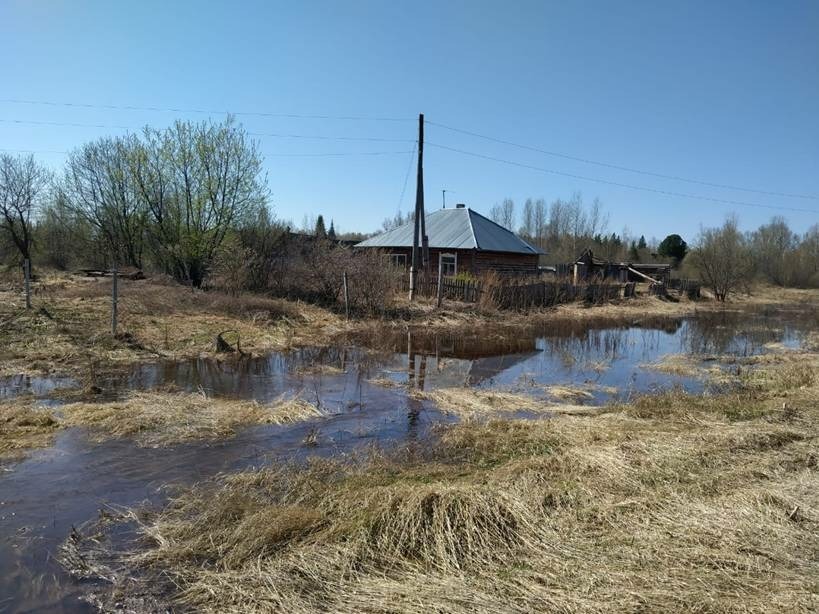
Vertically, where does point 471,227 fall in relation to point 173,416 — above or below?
above

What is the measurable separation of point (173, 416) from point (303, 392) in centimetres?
267

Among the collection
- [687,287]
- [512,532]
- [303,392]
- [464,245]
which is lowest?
[512,532]

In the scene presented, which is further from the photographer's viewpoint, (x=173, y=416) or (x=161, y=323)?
(x=161, y=323)

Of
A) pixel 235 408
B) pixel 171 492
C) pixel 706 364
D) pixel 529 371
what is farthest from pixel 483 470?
pixel 706 364

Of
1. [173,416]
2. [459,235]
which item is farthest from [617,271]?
[173,416]

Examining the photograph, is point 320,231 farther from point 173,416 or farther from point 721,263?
point 173,416

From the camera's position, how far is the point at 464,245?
98.0 ft

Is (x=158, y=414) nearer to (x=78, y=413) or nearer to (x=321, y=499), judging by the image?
(x=78, y=413)

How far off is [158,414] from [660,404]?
779cm

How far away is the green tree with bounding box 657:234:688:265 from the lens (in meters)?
50.8

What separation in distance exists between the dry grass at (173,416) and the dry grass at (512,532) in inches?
69.8

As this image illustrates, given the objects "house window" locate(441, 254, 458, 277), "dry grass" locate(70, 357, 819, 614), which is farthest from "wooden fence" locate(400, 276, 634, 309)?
"dry grass" locate(70, 357, 819, 614)

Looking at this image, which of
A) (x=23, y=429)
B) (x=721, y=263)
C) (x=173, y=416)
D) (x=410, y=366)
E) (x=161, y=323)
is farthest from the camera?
(x=721, y=263)

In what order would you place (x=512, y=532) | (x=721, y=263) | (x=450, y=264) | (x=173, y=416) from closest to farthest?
(x=512, y=532), (x=173, y=416), (x=450, y=264), (x=721, y=263)
